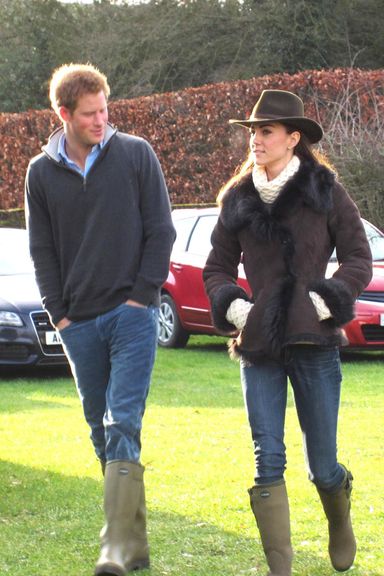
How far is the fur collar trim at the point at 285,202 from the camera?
5.45 m

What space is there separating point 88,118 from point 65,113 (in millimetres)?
106

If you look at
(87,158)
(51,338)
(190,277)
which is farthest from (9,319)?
(87,158)

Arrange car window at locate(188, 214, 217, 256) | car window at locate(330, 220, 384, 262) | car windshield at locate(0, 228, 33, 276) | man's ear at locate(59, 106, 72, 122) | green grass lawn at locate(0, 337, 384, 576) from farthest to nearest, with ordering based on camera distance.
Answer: car window at locate(188, 214, 217, 256), car window at locate(330, 220, 384, 262), car windshield at locate(0, 228, 33, 276), green grass lawn at locate(0, 337, 384, 576), man's ear at locate(59, 106, 72, 122)

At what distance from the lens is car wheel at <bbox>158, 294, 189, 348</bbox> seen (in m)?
16.7

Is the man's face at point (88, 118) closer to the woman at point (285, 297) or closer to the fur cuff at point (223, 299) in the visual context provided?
the woman at point (285, 297)

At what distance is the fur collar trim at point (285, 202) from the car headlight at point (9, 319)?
859 centimetres

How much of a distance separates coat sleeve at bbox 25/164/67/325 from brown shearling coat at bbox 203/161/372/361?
0.76m

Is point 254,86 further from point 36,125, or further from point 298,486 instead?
point 298,486

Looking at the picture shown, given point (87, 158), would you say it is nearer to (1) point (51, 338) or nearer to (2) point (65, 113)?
(2) point (65, 113)

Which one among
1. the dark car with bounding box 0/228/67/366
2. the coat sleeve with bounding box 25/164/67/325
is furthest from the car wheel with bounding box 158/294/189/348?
the coat sleeve with bounding box 25/164/67/325

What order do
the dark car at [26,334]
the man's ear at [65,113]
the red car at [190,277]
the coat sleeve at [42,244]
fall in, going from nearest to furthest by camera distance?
the man's ear at [65,113], the coat sleeve at [42,244], the dark car at [26,334], the red car at [190,277]

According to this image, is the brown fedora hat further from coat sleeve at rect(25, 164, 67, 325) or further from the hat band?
coat sleeve at rect(25, 164, 67, 325)

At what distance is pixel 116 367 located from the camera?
18.7 ft

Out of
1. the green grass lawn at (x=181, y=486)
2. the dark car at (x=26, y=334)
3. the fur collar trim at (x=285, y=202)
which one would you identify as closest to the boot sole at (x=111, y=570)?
the green grass lawn at (x=181, y=486)
